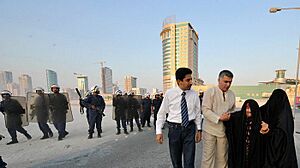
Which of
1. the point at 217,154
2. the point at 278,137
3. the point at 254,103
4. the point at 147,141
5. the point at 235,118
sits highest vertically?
the point at 254,103

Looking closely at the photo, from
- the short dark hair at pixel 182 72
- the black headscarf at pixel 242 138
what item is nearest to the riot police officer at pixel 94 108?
the short dark hair at pixel 182 72

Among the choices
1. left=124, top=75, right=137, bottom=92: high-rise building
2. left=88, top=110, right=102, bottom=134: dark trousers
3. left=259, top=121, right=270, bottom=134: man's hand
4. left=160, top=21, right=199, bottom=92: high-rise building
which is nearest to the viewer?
left=259, top=121, right=270, bottom=134: man's hand

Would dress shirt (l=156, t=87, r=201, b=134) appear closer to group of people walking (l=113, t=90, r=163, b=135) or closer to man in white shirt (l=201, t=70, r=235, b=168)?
man in white shirt (l=201, t=70, r=235, b=168)

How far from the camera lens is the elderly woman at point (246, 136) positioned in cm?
213

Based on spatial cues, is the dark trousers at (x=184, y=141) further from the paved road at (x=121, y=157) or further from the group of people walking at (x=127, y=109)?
the group of people walking at (x=127, y=109)

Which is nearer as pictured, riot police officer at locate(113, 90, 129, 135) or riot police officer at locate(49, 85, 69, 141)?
riot police officer at locate(49, 85, 69, 141)

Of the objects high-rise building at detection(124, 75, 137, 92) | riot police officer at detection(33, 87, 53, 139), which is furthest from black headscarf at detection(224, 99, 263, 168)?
high-rise building at detection(124, 75, 137, 92)

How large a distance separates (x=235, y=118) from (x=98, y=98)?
5.03 metres

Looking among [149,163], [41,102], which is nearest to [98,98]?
[41,102]

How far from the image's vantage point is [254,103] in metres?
2.14

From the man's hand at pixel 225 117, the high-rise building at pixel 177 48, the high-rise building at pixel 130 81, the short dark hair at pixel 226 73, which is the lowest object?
the high-rise building at pixel 130 81

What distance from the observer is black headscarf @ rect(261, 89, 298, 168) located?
207cm

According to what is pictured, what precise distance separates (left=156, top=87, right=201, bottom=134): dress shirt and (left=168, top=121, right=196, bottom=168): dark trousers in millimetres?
102

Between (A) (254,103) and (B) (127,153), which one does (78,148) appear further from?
(A) (254,103)
